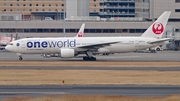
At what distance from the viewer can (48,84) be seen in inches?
1665

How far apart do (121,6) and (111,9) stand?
3.76 meters

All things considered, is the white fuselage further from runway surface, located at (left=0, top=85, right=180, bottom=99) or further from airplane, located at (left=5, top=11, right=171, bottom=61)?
runway surface, located at (left=0, top=85, right=180, bottom=99)

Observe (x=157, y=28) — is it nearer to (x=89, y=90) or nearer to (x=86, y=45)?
(x=86, y=45)

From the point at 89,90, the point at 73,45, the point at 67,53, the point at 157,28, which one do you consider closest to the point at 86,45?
the point at 73,45

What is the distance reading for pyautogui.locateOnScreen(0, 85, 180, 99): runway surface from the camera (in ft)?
119

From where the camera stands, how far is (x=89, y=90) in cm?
3822

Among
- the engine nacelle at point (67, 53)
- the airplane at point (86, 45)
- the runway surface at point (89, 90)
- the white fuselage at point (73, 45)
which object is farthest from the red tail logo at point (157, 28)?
the runway surface at point (89, 90)

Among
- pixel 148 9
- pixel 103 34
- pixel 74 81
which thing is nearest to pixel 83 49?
pixel 74 81

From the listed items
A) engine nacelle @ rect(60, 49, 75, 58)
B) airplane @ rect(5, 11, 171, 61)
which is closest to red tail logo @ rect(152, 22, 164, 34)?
airplane @ rect(5, 11, 171, 61)

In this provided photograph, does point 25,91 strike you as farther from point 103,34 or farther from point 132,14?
point 132,14

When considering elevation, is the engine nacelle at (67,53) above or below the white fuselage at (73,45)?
below

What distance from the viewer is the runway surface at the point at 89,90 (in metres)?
36.4

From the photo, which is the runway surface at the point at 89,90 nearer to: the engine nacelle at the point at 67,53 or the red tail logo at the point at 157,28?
the engine nacelle at the point at 67,53

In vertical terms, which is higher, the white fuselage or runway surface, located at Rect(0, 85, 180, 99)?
the white fuselage
